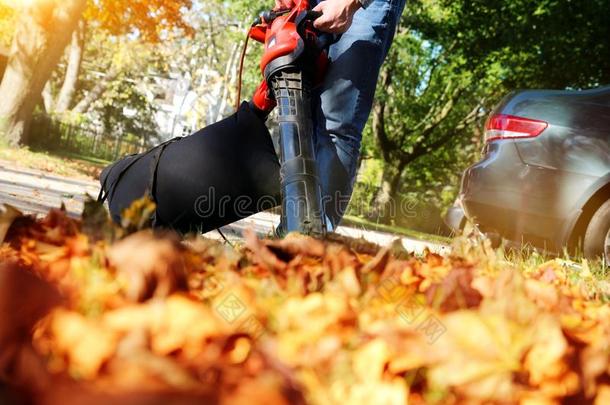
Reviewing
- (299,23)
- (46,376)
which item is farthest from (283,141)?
(46,376)

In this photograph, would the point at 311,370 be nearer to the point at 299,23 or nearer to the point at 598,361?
the point at 598,361

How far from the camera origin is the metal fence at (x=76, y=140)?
23047 millimetres

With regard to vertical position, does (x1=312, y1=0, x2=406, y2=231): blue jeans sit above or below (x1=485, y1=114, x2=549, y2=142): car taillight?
below

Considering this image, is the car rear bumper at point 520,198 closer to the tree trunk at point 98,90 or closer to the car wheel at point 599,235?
the car wheel at point 599,235

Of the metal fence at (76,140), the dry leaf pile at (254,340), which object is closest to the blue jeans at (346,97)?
the dry leaf pile at (254,340)

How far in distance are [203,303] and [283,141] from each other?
1286 mm

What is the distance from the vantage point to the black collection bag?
2365 millimetres

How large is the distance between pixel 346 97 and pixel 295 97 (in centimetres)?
44

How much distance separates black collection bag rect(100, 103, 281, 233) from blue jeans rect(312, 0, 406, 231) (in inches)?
9.0

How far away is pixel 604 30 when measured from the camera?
15.3 m

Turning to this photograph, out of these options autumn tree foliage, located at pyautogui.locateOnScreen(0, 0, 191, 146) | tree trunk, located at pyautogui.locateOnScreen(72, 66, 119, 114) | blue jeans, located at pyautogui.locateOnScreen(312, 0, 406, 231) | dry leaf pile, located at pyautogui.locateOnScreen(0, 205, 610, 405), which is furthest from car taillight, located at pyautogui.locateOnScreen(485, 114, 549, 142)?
tree trunk, located at pyautogui.locateOnScreen(72, 66, 119, 114)

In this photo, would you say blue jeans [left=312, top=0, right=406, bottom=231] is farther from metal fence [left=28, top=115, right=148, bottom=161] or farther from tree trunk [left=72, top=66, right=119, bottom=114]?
tree trunk [left=72, top=66, right=119, bottom=114]

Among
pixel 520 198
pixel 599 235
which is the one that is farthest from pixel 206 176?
pixel 599 235

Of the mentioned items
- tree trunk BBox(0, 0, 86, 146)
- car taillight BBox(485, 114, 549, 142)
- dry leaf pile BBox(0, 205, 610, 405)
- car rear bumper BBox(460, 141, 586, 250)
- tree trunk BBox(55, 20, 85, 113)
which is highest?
tree trunk BBox(55, 20, 85, 113)
